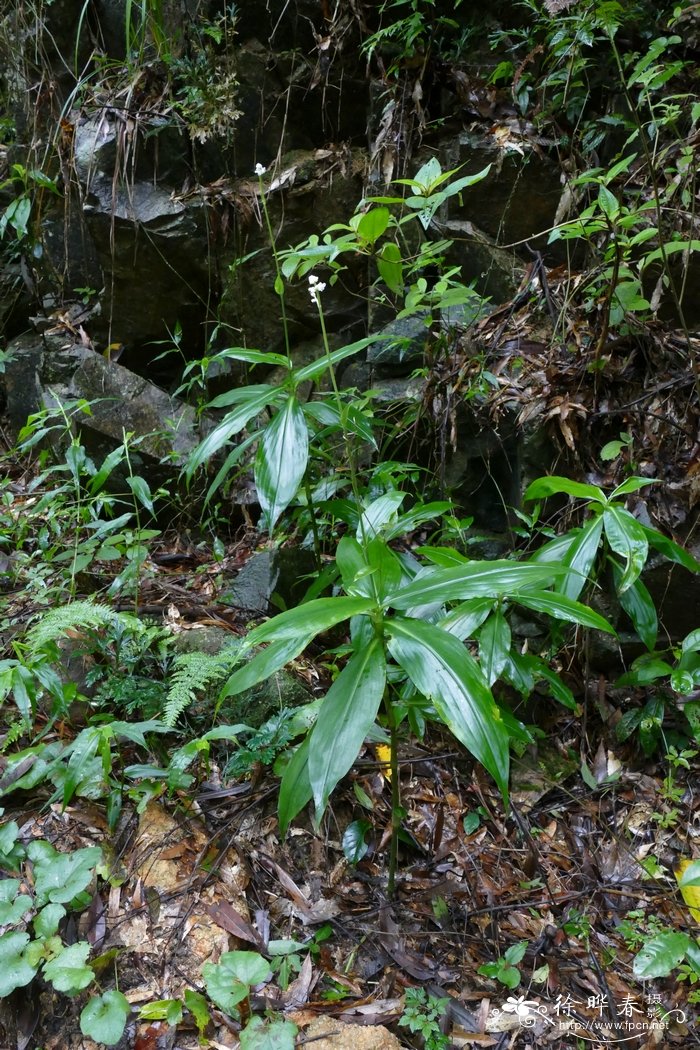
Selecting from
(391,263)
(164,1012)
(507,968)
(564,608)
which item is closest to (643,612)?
(564,608)

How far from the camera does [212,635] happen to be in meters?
2.50

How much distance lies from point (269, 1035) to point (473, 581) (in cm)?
111

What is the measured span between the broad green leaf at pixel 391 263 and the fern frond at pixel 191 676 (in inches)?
55.3

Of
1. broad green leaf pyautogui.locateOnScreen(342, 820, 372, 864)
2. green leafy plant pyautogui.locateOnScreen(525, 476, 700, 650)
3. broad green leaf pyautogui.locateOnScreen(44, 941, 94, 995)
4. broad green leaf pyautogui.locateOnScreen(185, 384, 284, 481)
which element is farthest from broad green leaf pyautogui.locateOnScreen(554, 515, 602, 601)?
broad green leaf pyautogui.locateOnScreen(44, 941, 94, 995)

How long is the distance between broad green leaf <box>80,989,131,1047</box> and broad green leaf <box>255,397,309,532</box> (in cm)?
118

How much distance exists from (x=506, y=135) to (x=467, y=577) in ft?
9.53

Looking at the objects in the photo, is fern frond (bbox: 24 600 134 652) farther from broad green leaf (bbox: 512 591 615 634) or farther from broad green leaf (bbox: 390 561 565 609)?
broad green leaf (bbox: 512 591 615 634)

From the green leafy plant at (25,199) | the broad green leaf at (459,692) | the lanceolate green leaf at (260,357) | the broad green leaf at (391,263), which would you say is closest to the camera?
the broad green leaf at (459,692)

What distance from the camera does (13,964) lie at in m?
1.45

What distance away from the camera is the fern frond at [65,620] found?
6.36ft

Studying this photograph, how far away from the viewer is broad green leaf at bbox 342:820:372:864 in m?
1.92

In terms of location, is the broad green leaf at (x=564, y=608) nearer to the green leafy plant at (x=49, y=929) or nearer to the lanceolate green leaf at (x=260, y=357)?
the lanceolate green leaf at (x=260, y=357)

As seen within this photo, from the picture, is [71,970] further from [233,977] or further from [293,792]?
[293,792]

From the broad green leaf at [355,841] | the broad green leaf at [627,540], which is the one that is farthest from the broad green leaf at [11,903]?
the broad green leaf at [627,540]
